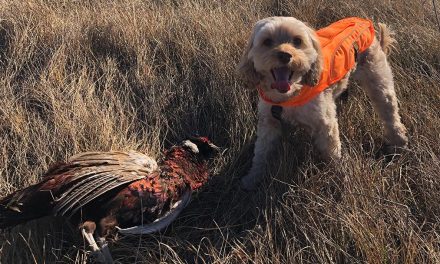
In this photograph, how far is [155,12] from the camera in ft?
16.1

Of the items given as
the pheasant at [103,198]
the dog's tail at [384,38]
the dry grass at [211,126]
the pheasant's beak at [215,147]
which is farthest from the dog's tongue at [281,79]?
the dog's tail at [384,38]

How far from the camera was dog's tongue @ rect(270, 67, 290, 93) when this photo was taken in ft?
9.17

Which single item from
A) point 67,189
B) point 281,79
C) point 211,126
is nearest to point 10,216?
point 67,189

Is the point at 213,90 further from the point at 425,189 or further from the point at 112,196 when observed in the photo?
the point at 425,189

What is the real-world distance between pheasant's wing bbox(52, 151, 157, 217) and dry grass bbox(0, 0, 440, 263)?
0.80 feet

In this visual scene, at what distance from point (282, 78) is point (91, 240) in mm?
1459

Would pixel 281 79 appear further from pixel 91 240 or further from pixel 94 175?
pixel 91 240

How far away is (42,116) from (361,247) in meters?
2.52

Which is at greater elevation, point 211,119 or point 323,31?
point 323,31

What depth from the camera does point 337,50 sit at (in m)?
3.17

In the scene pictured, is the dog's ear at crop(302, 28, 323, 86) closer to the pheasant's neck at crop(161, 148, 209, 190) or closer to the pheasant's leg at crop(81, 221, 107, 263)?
the pheasant's neck at crop(161, 148, 209, 190)

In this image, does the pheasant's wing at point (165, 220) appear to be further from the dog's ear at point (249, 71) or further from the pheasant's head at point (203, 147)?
the dog's ear at point (249, 71)

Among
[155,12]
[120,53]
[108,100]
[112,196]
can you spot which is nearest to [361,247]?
[112,196]

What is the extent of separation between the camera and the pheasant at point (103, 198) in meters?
2.50
